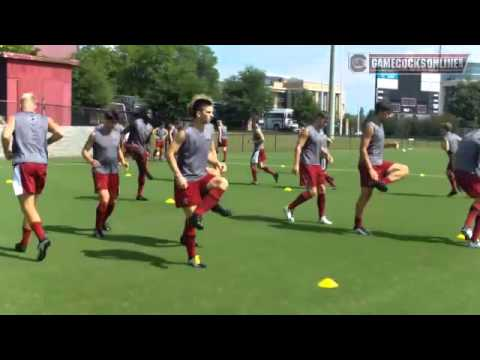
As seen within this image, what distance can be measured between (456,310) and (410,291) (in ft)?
2.28

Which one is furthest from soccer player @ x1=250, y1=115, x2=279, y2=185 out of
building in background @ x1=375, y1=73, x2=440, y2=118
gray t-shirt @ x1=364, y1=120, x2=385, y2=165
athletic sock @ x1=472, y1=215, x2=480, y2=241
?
building in background @ x1=375, y1=73, x2=440, y2=118

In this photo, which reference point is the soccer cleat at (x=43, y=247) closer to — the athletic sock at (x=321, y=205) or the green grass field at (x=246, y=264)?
the green grass field at (x=246, y=264)

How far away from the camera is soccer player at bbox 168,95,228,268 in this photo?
7172 millimetres

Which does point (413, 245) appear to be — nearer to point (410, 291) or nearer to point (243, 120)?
point (410, 291)

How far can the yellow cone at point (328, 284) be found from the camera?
6377 millimetres

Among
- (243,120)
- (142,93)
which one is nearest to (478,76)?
(243,120)

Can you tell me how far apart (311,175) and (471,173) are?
8.85 feet

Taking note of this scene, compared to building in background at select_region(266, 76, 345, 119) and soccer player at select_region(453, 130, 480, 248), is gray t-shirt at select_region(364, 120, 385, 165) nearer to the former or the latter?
soccer player at select_region(453, 130, 480, 248)

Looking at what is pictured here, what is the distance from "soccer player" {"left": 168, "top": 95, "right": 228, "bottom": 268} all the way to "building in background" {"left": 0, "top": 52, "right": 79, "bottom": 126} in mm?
24117

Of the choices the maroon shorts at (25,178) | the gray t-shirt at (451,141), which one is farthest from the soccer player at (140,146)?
the gray t-shirt at (451,141)

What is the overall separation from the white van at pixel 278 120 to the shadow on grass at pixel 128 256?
7774 centimetres

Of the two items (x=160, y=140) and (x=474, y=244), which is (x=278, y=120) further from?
(x=474, y=244)
